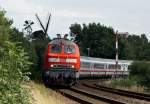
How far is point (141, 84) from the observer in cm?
4453

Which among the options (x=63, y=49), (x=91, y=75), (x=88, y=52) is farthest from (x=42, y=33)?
(x=88, y=52)

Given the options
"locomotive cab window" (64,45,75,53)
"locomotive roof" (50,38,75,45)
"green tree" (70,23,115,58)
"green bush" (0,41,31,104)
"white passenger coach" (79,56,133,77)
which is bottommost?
"green bush" (0,41,31,104)

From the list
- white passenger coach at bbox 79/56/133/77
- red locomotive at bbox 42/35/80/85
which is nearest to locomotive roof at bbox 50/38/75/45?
red locomotive at bbox 42/35/80/85

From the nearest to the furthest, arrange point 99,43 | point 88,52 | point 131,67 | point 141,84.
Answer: point 141,84 < point 131,67 < point 88,52 < point 99,43

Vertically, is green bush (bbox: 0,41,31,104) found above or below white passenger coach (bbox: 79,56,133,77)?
below

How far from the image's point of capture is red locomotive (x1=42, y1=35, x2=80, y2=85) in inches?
1410

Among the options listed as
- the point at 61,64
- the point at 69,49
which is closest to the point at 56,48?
the point at 69,49

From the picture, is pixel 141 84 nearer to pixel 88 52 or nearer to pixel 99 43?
pixel 88 52

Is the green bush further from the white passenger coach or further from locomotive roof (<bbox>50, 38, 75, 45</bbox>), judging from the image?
the white passenger coach

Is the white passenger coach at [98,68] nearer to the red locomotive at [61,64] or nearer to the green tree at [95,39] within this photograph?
the red locomotive at [61,64]

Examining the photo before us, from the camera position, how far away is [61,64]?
36.2 meters

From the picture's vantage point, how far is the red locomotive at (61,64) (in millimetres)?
35812

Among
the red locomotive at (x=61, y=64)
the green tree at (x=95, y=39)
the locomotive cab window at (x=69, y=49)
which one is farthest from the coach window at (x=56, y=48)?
the green tree at (x=95, y=39)

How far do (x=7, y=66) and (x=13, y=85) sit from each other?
482 millimetres
